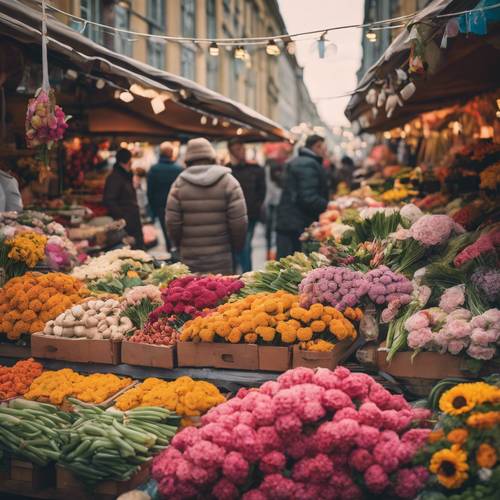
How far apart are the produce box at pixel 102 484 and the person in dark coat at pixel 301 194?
7035mm

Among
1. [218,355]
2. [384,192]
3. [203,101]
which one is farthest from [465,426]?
[384,192]

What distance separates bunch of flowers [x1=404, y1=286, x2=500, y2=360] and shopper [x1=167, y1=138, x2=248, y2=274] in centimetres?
377

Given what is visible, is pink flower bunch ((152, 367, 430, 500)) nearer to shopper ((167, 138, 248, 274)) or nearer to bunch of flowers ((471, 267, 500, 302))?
bunch of flowers ((471, 267, 500, 302))

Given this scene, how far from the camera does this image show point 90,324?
483cm

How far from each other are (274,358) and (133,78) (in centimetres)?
346

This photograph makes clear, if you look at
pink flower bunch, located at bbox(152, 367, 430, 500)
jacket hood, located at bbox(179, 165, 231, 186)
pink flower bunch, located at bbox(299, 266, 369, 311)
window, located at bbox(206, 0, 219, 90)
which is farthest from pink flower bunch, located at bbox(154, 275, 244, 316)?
window, located at bbox(206, 0, 219, 90)

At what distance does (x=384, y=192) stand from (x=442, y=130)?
7.27ft

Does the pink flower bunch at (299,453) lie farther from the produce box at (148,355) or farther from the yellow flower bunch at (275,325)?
the produce box at (148,355)

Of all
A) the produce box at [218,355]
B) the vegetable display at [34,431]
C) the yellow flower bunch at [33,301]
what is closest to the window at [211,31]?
the yellow flower bunch at [33,301]

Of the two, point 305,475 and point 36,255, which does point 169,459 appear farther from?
point 36,255

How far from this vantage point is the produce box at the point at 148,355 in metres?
4.43

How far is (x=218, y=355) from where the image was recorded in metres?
4.37

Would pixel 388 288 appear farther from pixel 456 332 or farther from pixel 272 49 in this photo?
→ pixel 272 49

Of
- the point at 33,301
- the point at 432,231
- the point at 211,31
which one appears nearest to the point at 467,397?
the point at 432,231
